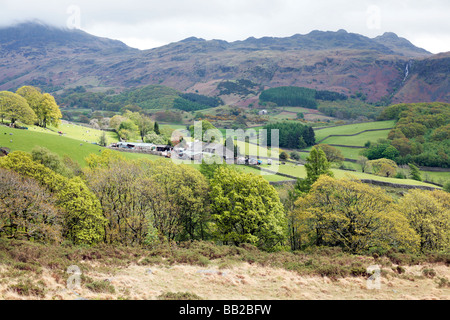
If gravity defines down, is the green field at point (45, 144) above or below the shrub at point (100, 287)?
above

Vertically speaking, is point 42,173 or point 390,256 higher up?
point 42,173

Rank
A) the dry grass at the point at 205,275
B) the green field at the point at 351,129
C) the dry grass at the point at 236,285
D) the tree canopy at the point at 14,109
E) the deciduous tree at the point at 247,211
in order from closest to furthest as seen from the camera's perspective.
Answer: the dry grass at the point at 236,285, the dry grass at the point at 205,275, the deciduous tree at the point at 247,211, the tree canopy at the point at 14,109, the green field at the point at 351,129

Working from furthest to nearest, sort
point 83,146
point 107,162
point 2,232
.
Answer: point 83,146
point 107,162
point 2,232

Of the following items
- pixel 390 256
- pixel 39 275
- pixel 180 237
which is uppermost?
pixel 39 275

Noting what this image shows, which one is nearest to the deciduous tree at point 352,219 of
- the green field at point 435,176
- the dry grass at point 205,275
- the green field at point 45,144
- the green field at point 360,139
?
the dry grass at point 205,275

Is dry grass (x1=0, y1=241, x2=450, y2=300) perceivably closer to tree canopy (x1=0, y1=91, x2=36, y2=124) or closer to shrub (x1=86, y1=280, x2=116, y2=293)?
shrub (x1=86, y1=280, x2=116, y2=293)

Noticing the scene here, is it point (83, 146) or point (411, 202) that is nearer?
point (411, 202)

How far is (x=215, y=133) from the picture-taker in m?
137

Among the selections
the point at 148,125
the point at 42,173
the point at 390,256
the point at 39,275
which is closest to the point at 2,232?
the point at 42,173

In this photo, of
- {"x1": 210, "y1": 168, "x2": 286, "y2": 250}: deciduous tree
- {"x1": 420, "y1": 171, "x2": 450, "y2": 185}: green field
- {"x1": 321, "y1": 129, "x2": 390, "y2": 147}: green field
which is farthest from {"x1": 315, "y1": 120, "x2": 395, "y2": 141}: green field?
{"x1": 210, "y1": 168, "x2": 286, "y2": 250}: deciduous tree

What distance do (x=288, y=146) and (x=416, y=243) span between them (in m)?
137

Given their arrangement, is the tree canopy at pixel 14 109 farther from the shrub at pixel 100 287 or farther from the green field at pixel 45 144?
the shrub at pixel 100 287
